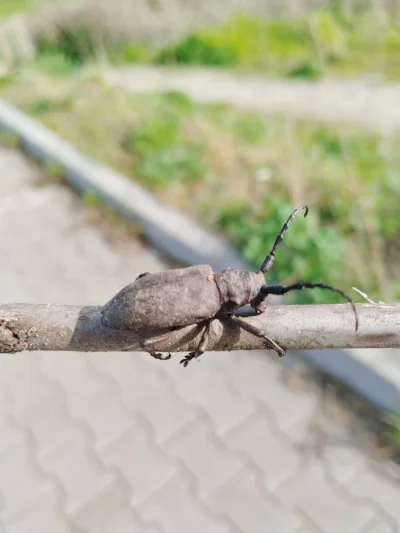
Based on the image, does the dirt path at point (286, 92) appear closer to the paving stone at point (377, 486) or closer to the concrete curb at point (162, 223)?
the concrete curb at point (162, 223)

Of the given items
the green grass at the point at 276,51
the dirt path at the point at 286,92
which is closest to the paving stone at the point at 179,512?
the dirt path at the point at 286,92

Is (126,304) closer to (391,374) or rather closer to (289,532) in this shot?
(289,532)

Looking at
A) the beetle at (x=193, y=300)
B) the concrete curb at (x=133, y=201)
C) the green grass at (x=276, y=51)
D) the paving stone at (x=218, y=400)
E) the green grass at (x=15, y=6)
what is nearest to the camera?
the beetle at (x=193, y=300)

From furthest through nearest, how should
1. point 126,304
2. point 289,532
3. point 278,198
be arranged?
point 278,198 < point 289,532 < point 126,304

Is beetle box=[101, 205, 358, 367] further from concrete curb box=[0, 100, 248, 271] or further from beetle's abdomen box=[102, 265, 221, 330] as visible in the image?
concrete curb box=[0, 100, 248, 271]

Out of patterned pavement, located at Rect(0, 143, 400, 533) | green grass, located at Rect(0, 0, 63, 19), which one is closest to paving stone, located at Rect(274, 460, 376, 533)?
patterned pavement, located at Rect(0, 143, 400, 533)

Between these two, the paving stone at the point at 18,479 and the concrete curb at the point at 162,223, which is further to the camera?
the concrete curb at the point at 162,223

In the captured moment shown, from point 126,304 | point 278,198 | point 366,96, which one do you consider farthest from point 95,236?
point 366,96
